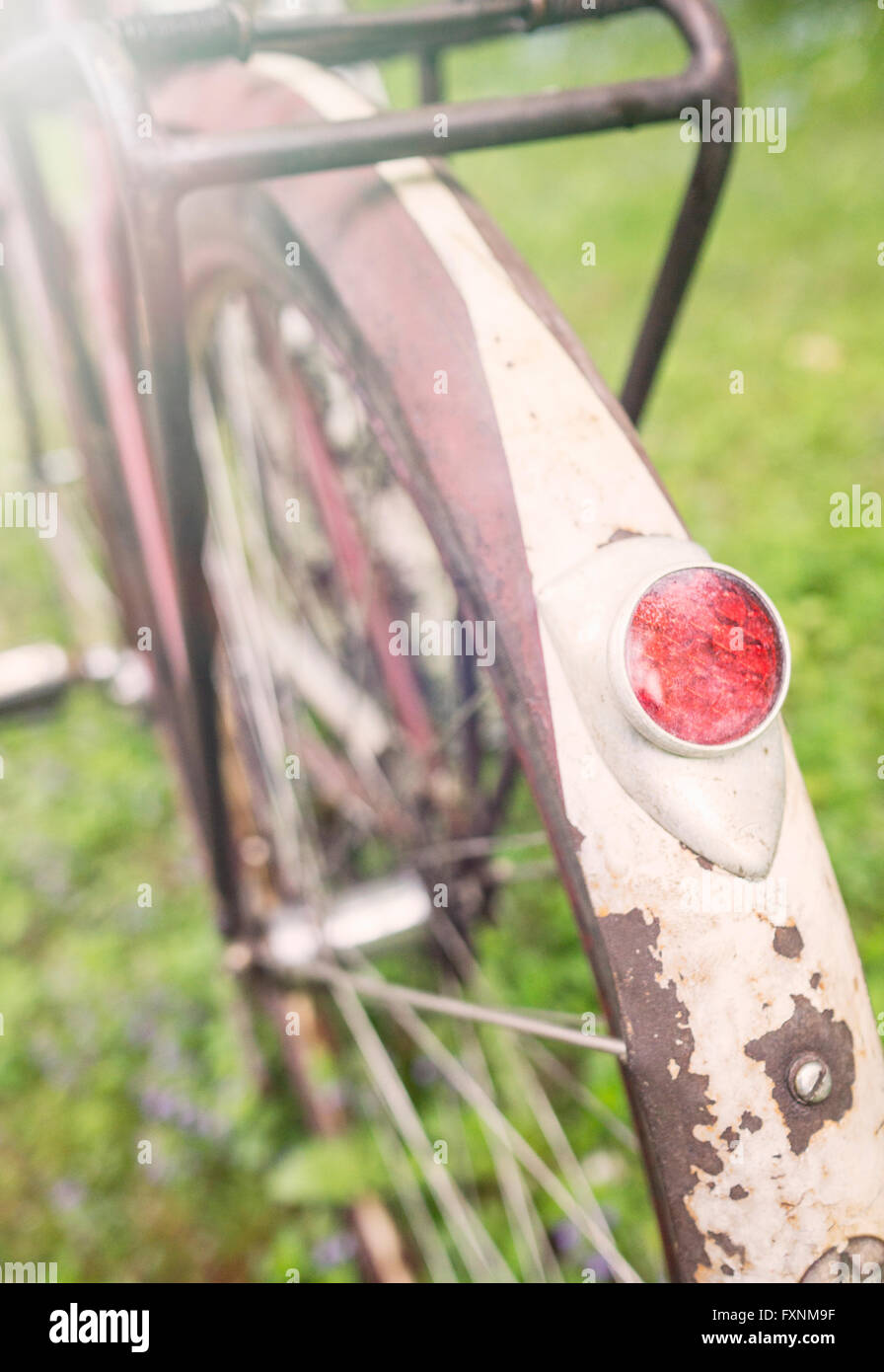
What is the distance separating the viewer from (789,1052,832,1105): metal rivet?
2.27ft

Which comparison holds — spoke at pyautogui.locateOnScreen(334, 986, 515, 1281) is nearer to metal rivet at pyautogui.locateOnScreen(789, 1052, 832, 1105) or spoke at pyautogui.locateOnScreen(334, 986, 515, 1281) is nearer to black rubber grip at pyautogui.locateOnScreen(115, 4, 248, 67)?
metal rivet at pyautogui.locateOnScreen(789, 1052, 832, 1105)

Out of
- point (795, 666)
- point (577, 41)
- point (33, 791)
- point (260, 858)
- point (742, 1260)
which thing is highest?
point (577, 41)

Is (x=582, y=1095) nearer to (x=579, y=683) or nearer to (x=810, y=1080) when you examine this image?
(x=810, y=1080)

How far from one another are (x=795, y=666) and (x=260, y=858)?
1.42 meters

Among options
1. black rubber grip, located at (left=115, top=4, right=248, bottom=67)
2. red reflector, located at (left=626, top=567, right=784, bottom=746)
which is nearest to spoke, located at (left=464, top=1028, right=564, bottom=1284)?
red reflector, located at (left=626, top=567, right=784, bottom=746)

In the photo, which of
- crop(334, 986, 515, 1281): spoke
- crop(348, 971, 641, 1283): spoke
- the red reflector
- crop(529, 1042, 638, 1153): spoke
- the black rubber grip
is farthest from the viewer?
crop(529, 1042, 638, 1153): spoke

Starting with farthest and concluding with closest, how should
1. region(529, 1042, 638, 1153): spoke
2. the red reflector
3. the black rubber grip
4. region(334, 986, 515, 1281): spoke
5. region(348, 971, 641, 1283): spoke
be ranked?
region(529, 1042, 638, 1153): spoke → region(334, 986, 515, 1281): spoke → region(348, 971, 641, 1283): spoke → the black rubber grip → the red reflector

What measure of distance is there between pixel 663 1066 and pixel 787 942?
0.12 meters

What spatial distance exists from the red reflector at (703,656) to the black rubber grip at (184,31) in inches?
22.9

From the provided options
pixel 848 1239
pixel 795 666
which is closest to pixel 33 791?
pixel 795 666

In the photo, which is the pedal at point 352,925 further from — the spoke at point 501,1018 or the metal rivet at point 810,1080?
the metal rivet at point 810,1080

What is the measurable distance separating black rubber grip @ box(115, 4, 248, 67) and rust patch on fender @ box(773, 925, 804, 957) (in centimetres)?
82
